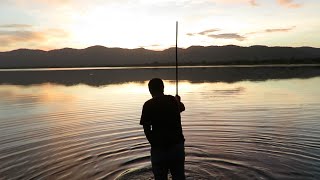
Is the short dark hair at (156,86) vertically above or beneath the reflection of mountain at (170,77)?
above

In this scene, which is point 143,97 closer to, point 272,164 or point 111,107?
point 111,107

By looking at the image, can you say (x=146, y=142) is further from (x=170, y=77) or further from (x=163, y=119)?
(x=170, y=77)

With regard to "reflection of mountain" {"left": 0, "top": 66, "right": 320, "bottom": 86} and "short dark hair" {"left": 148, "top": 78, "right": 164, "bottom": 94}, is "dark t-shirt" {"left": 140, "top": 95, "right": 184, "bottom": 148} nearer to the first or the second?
"short dark hair" {"left": 148, "top": 78, "right": 164, "bottom": 94}

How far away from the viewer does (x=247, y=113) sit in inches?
824

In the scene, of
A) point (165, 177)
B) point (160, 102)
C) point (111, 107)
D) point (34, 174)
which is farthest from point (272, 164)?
point (111, 107)

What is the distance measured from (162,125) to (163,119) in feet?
0.38

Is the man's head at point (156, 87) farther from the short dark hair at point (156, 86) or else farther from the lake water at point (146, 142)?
the lake water at point (146, 142)

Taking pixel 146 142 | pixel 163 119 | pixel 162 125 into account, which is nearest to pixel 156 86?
pixel 163 119

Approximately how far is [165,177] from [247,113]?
14.2m

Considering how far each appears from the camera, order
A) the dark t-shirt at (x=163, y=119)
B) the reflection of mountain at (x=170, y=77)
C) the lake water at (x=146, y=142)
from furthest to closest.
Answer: the reflection of mountain at (x=170, y=77), the lake water at (x=146, y=142), the dark t-shirt at (x=163, y=119)

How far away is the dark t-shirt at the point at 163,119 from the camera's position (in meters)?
7.06

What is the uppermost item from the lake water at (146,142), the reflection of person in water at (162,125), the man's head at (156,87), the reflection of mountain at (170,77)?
the man's head at (156,87)

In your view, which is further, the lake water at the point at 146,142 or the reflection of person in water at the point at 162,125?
the lake water at the point at 146,142

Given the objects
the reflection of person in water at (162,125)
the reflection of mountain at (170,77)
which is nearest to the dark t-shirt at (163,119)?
the reflection of person in water at (162,125)
